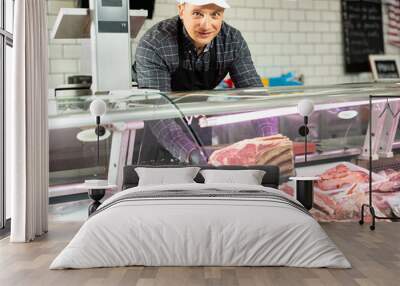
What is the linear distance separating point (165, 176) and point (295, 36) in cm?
218

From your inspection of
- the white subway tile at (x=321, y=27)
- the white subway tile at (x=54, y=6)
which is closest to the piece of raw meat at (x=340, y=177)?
the white subway tile at (x=321, y=27)

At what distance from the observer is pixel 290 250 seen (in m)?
4.45

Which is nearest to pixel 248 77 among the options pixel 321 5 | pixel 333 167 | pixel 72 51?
pixel 321 5

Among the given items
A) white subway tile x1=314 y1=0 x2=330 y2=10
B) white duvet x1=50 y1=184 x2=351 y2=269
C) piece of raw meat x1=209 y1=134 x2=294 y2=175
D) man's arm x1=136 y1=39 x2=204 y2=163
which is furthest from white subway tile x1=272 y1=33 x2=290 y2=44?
white duvet x1=50 y1=184 x2=351 y2=269

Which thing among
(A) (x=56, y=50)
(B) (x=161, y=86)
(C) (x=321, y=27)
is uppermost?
(C) (x=321, y=27)

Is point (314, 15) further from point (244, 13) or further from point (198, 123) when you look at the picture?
point (198, 123)

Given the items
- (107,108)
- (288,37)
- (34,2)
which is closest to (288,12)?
(288,37)

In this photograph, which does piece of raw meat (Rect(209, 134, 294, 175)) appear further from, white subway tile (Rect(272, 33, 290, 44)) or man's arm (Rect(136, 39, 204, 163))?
white subway tile (Rect(272, 33, 290, 44))

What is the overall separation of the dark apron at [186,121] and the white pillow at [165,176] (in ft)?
0.98

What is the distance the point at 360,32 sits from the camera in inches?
276

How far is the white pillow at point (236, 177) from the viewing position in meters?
6.29

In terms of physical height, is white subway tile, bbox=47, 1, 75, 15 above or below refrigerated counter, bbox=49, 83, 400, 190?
above

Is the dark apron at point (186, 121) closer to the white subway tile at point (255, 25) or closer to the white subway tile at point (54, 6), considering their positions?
the white subway tile at point (255, 25)

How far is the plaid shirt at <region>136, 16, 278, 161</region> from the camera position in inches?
263
